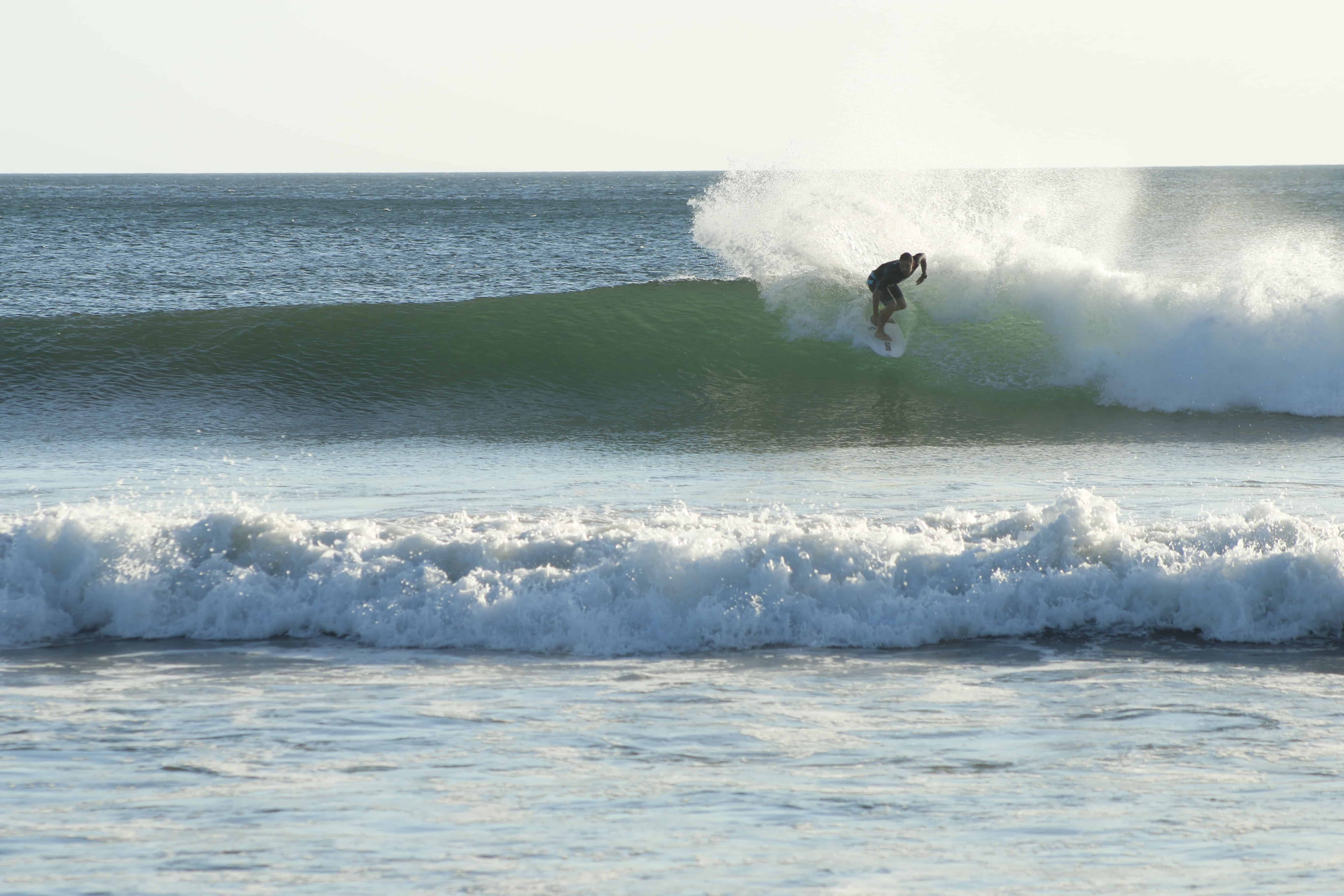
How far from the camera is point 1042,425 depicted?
500 inches

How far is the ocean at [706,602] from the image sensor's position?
386 cm

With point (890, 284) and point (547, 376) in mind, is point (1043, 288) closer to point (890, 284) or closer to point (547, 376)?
point (890, 284)

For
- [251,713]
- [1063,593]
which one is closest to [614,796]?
[251,713]

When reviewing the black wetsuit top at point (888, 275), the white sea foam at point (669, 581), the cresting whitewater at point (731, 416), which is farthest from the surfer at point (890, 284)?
the white sea foam at point (669, 581)

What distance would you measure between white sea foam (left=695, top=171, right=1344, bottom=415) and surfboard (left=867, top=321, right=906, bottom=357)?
7.3 inches

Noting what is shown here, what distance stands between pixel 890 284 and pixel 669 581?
9217 millimetres

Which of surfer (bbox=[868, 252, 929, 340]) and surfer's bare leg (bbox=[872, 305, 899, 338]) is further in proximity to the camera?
surfer's bare leg (bbox=[872, 305, 899, 338])

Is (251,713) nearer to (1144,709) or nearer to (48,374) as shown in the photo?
(1144,709)

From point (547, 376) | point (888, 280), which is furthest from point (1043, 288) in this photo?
point (547, 376)

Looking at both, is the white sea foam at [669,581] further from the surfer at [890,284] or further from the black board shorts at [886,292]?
the black board shorts at [886,292]

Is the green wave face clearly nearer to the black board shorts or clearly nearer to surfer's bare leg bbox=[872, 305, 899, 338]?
surfer's bare leg bbox=[872, 305, 899, 338]

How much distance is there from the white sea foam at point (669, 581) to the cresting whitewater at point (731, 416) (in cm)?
2

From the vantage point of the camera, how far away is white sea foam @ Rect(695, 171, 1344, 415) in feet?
44.8

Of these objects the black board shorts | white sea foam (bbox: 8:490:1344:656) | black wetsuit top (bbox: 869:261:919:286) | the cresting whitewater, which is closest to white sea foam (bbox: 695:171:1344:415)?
the cresting whitewater
